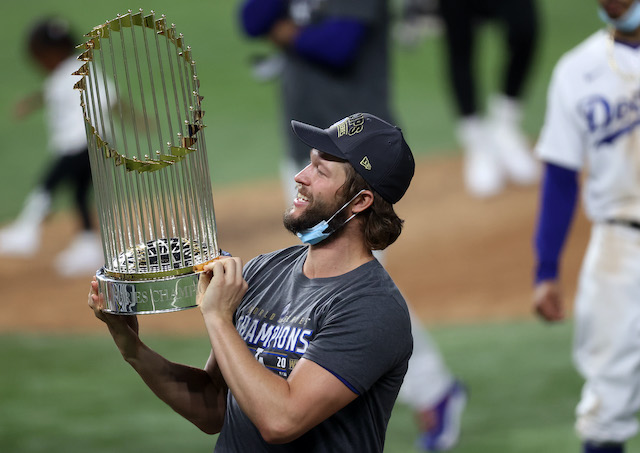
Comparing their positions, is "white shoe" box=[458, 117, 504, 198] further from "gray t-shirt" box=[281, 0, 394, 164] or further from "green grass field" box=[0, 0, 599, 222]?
"gray t-shirt" box=[281, 0, 394, 164]

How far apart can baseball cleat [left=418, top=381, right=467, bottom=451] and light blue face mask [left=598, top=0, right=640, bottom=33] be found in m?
2.17

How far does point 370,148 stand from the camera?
2.79 meters

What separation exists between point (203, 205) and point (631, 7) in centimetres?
219

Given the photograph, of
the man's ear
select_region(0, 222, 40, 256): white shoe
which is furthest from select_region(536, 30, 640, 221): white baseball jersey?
select_region(0, 222, 40, 256): white shoe

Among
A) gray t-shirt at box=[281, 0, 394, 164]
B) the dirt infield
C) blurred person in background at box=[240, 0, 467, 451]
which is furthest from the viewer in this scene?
the dirt infield

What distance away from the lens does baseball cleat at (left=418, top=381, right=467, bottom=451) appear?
211 inches

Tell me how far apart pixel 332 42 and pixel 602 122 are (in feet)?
5.47

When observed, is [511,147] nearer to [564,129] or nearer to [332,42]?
[332,42]

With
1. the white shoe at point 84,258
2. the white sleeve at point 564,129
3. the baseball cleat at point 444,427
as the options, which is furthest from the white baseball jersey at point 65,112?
the white sleeve at point 564,129

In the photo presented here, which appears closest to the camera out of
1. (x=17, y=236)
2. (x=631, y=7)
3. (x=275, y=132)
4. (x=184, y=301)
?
(x=184, y=301)

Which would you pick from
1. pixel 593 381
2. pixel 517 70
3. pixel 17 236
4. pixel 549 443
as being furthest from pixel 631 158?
pixel 17 236

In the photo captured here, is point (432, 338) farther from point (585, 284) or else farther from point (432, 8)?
point (432, 8)

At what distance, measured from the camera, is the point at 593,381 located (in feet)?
14.2

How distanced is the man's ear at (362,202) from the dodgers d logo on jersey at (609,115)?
1772mm
